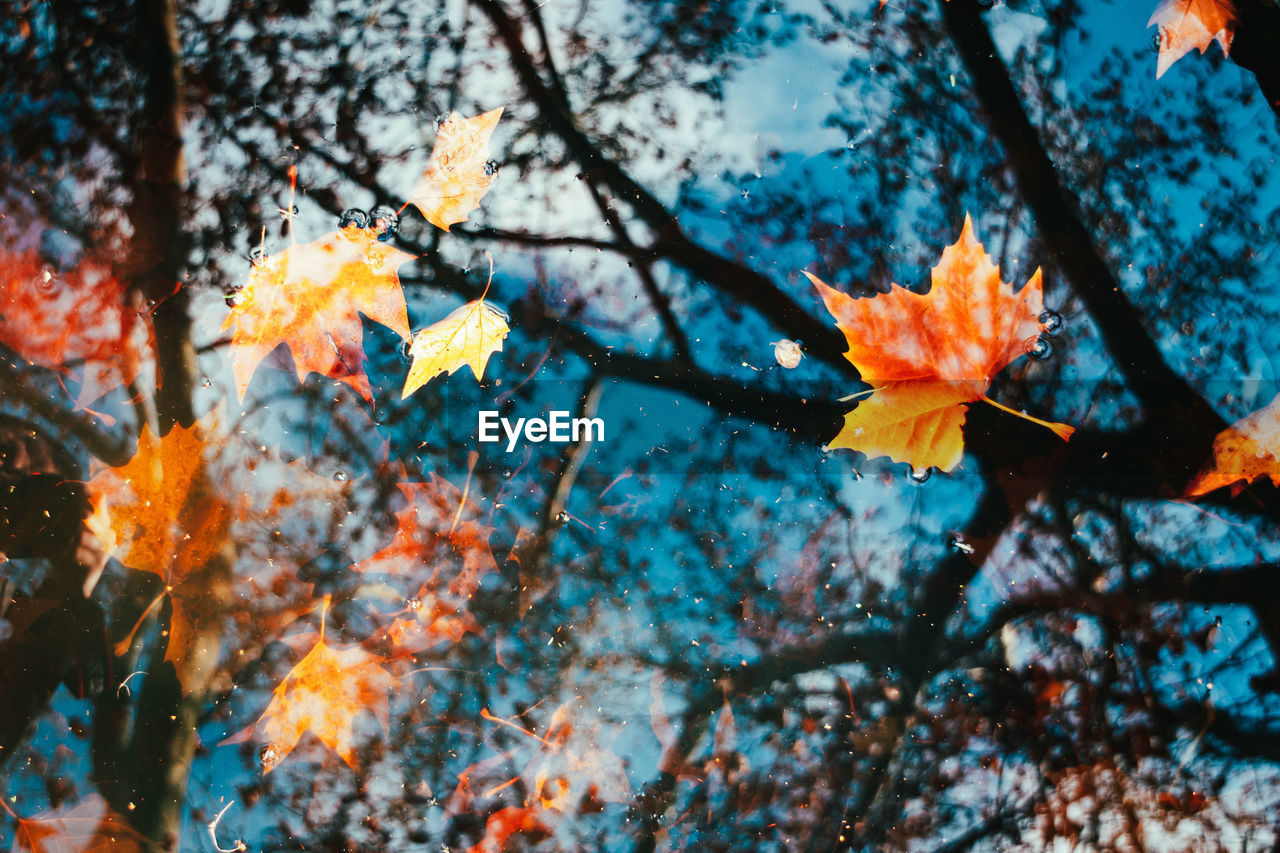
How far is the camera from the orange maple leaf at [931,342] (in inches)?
44.6

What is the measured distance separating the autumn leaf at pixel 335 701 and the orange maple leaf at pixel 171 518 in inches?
7.5

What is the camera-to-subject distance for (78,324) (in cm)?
117

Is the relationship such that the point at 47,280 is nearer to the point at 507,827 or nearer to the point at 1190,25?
the point at 507,827

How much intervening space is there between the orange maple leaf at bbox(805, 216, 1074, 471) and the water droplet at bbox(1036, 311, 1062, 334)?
0.01 meters

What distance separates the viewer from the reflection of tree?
112cm

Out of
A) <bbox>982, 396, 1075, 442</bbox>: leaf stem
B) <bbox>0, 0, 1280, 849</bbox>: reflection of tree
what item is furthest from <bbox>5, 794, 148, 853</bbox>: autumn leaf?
<bbox>982, 396, 1075, 442</bbox>: leaf stem

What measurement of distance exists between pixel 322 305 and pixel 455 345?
23 cm

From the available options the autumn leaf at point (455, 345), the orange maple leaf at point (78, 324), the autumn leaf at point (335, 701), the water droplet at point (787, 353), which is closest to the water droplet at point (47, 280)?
the orange maple leaf at point (78, 324)

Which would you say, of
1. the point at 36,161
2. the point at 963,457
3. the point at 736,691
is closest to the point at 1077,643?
the point at 963,457

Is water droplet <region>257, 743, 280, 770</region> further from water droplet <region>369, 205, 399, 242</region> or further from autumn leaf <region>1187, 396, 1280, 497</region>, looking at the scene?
autumn leaf <region>1187, 396, 1280, 497</region>

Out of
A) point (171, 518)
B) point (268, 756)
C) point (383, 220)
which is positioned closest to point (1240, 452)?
point (383, 220)

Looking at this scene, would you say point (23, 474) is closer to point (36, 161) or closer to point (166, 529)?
point (166, 529)

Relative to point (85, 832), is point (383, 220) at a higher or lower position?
higher

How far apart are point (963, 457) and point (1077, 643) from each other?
0.36 meters
